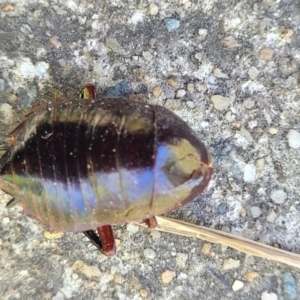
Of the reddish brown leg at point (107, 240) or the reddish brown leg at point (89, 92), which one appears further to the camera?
the reddish brown leg at point (89, 92)

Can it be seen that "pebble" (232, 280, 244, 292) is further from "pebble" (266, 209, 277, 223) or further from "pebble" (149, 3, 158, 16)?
"pebble" (149, 3, 158, 16)

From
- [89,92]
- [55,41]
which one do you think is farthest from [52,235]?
[55,41]

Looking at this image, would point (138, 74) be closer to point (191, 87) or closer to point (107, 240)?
point (191, 87)

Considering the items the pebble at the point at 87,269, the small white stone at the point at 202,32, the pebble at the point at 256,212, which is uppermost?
the small white stone at the point at 202,32

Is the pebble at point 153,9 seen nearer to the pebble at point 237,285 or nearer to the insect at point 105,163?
the insect at point 105,163

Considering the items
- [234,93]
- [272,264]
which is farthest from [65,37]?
[272,264]

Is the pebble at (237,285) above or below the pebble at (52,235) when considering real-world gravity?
below

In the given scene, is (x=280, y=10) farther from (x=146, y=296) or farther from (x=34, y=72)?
(x=146, y=296)

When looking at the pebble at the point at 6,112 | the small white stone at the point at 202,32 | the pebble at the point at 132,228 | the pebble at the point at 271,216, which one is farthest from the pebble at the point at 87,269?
the small white stone at the point at 202,32
